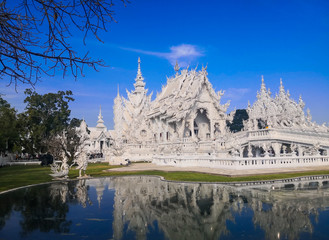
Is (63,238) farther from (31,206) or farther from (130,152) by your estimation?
(130,152)

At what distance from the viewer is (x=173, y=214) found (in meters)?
7.68

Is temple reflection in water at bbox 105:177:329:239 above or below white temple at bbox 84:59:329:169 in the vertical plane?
below

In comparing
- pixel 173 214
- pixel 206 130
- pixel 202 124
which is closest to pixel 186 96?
pixel 202 124

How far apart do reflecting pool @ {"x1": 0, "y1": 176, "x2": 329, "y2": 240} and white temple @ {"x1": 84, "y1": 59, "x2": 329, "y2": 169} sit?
9.87 metres

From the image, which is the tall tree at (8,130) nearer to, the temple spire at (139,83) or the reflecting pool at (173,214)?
the temple spire at (139,83)

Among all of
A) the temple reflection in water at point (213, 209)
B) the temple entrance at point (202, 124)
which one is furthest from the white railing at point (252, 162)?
the temple entrance at point (202, 124)

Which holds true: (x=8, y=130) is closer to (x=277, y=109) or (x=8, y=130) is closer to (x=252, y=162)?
(x=252, y=162)

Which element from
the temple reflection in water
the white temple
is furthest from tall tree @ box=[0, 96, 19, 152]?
the temple reflection in water

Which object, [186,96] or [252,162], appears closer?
[252,162]

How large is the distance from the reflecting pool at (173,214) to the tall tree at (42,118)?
34462 millimetres

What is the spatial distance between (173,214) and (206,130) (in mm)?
33840

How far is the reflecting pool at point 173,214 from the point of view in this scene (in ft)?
19.9

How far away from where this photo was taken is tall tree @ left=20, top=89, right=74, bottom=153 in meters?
44.0

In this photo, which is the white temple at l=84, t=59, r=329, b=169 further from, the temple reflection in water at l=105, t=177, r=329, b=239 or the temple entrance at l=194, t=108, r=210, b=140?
the temple reflection in water at l=105, t=177, r=329, b=239
